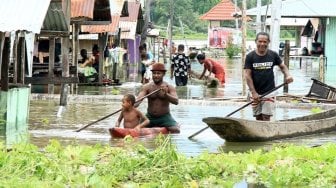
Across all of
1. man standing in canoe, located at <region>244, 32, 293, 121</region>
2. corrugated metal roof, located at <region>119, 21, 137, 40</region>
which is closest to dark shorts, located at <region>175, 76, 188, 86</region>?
corrugated metal roof, located at <region>119, 21, 137, 40</region>

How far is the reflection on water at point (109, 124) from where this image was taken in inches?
545

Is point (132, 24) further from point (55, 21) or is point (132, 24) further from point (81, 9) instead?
point (55, 21)

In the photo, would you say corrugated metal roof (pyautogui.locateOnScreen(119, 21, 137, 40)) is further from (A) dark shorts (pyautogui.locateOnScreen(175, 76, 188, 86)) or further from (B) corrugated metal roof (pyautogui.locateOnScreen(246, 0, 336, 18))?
(B) corrugated metal roof (pyautogui.locateOnScreen(246, 0, 336, 18))

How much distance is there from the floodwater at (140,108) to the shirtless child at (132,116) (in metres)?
0.41

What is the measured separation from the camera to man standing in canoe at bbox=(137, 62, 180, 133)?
1463 centimetres

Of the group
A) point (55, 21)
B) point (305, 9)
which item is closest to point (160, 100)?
point (55, 21)

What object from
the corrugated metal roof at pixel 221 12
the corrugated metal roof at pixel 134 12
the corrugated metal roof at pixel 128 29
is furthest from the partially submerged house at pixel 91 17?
the corrugated metal roof at pixel 221 12

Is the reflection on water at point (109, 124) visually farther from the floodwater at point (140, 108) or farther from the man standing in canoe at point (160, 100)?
the man standing in canoe at point (160, 100)

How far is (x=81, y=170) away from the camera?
937cm

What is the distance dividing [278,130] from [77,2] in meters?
8.49

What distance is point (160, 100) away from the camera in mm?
14820

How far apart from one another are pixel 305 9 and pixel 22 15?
28.2 metres

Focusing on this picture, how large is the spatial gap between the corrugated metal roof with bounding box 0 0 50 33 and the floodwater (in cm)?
171

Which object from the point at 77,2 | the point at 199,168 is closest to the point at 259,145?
the point at 199,168
